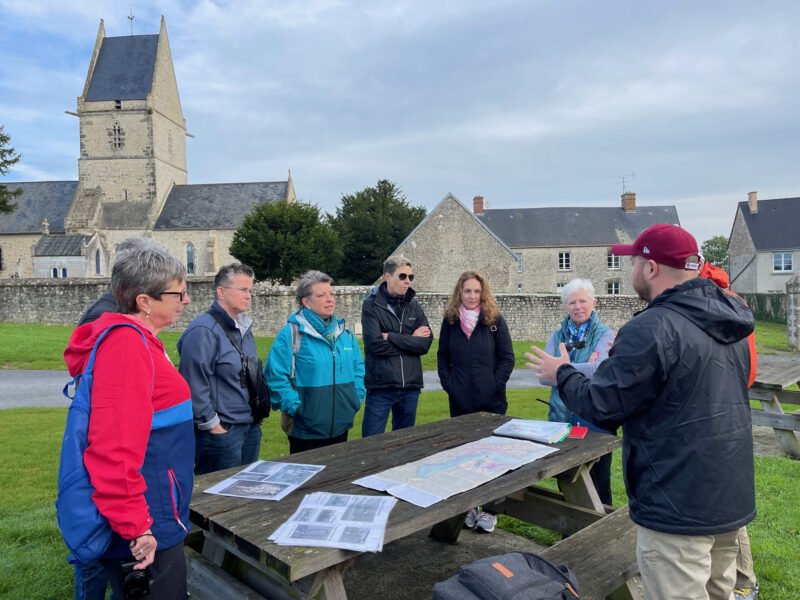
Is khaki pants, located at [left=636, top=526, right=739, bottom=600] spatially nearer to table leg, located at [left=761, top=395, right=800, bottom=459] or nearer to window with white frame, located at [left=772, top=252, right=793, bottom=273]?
table leg, located at [left=761, top=395, right=800, bottom=459]

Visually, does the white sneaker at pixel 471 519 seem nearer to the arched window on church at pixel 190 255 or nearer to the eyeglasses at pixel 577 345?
the eyeglasses at pixel 577 345

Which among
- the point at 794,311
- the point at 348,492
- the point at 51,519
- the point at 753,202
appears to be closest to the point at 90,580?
the point at 348,492

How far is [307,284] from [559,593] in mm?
3046

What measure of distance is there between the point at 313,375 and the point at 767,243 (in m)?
45.7

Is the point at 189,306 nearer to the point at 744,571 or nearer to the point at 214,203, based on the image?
the point at 744,571

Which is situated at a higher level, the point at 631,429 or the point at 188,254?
the point at 188,254

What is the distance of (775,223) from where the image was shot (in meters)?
41.3

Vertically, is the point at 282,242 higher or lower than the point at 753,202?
lower

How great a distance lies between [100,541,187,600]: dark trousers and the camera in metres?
2.13

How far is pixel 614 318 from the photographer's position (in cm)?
2344

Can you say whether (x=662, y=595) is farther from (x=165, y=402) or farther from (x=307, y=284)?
(x=307, y=284)

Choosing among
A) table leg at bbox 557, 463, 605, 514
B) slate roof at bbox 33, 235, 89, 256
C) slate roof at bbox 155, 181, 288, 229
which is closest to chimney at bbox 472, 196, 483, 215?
slate roof at bbox 155, 181, 288, 229

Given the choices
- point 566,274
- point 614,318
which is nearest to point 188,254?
point 566,274

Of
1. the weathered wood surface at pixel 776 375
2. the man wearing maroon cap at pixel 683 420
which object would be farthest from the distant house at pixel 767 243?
the man wearing maroon cap at pixel 683 420
